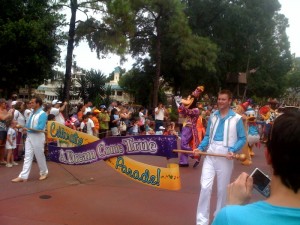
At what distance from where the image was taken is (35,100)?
7.82m

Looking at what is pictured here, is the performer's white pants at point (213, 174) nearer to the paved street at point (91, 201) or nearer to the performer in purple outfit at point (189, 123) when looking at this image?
the paved street at point (91, 201)

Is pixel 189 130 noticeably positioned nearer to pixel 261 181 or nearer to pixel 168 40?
pixel 261 181

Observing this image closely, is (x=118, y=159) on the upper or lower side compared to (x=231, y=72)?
lower

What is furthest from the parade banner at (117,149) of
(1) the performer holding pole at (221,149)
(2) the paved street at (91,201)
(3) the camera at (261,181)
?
(3) the camera at (261,181)

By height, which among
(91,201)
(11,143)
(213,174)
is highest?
(213,174)

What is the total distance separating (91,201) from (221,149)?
2.46 metres

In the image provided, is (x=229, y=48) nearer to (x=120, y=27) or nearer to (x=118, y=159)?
(x=120, y=27)

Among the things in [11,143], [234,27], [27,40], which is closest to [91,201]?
[11,143]

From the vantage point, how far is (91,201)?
6.48m

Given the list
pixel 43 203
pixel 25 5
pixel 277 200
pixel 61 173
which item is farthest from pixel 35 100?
pixel 25 5

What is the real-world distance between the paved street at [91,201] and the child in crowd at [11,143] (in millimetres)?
673

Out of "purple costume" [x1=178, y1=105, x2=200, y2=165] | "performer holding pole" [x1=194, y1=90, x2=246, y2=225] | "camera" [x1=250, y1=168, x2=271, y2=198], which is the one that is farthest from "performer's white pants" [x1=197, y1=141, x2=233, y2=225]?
"purple costume" [x1=178, y1=105, x2=200, y2=165]

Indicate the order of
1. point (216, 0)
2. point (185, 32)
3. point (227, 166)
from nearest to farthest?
point (227, 166) → point (185, 32) → point (216, 0)

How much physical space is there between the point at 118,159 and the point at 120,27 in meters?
12.3
